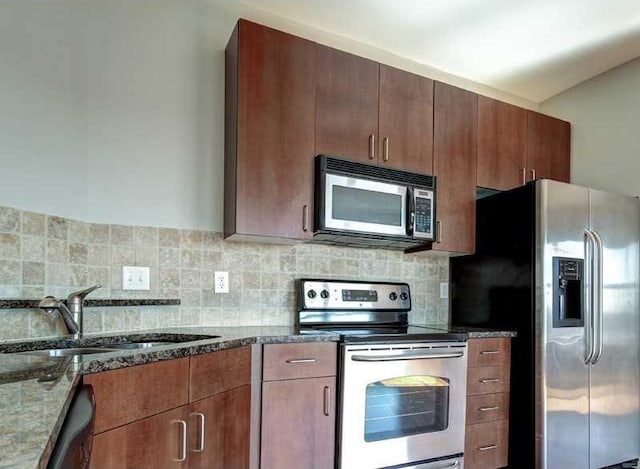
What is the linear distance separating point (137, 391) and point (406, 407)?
4.56 feet

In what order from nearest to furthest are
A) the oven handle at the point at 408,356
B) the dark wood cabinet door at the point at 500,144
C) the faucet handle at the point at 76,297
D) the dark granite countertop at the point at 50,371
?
1. the dark granite countertop at the point at 50,371
2. the faucet handle at the point at 76,297
3. the oven handle at the point at 408,356
4. the dark wood cabinet door at the point at 500,144

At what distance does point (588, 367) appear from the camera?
2508 millimetres

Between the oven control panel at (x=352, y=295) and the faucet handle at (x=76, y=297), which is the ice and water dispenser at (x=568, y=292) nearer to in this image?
the oven control panel at (x=352, y=295)

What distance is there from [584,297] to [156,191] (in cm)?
243

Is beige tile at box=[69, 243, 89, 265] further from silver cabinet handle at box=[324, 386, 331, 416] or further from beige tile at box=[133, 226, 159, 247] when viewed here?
silver cabinet handle at box=[324, 386, 331, 416]

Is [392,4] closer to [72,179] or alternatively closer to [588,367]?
[72,179]

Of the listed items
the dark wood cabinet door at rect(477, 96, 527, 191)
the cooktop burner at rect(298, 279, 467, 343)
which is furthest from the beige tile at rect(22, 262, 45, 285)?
the dark wood cabinet door at rect(477, 96, 527, 191)

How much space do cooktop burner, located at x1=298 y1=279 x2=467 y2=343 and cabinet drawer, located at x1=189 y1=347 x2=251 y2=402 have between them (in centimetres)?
50

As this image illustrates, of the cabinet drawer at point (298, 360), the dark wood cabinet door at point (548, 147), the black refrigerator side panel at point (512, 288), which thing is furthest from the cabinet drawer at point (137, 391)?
the dark wood cabinet door at point (548, 147)

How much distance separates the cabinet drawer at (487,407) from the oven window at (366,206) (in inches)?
41.9

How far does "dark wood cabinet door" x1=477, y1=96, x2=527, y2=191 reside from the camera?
2.86 metres

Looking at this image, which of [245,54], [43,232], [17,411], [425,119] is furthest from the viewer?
[425,119]

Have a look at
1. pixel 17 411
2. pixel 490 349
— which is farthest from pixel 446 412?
pixel 17 411

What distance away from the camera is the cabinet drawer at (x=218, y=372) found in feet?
5.13
